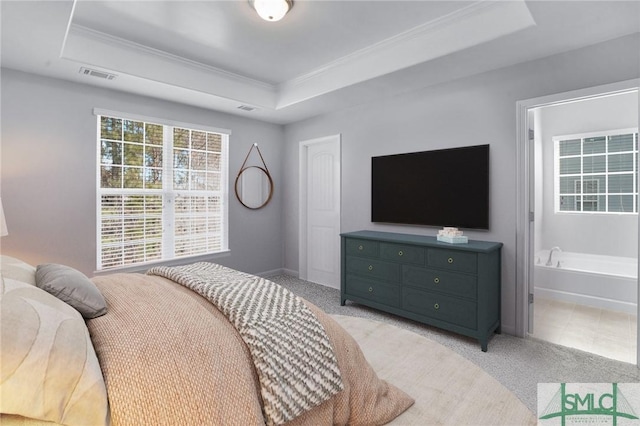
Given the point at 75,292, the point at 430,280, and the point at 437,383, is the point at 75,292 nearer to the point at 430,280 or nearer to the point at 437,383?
the point at 437,383

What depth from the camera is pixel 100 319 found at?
4.07 ft

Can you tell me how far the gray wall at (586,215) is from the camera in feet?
13.9

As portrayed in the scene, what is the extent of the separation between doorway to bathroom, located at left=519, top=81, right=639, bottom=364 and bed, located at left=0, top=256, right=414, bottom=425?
2.31 metres

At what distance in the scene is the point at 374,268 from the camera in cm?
341

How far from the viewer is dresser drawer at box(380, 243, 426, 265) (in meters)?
3.04

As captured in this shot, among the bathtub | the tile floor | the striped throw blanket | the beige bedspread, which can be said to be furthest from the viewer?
the bathtub

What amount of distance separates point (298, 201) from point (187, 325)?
375cm

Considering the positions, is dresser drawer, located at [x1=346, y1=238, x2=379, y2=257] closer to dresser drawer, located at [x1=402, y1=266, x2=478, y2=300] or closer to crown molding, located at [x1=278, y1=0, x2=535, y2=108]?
dresser drawer, located at [x1=402, y1=266, x2=478, y2=300]

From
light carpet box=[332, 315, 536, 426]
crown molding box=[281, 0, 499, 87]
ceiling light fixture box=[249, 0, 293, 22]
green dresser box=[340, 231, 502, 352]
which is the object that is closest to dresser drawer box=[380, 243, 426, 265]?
green dresser box=[340, 231, 502, 352]

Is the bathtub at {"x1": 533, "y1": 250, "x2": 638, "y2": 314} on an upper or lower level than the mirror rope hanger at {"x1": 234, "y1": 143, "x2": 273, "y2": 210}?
lower

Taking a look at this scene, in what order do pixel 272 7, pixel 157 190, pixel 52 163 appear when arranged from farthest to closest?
pixel 157 190 < pixel 52 163 < pixel 272 7

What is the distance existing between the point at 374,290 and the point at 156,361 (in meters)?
2.63

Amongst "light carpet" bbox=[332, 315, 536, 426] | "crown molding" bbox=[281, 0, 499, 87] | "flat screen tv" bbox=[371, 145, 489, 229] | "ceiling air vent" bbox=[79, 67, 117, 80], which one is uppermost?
"crown molding" bbox=[281, 0, 499, 87]

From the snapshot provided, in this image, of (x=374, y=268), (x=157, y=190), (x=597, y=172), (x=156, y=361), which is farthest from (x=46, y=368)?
(x=597, y=172)
